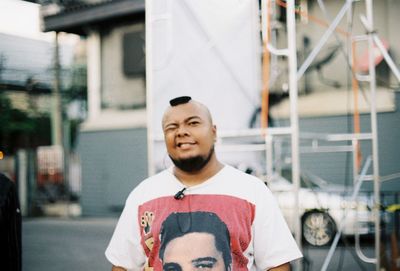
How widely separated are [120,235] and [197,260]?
1.19 ft

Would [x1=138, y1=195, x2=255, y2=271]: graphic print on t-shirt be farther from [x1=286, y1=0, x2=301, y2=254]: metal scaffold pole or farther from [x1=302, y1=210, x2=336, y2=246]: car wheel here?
[x1=302, y1=210, x2=336, y2=246]: car wheel

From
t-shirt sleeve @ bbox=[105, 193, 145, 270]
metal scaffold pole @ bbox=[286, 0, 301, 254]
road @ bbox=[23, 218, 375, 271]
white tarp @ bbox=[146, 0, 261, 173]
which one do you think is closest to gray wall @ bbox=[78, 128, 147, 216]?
road @ bbox=[23, 218, 375, 271]

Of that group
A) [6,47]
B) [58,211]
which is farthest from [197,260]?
[58,211]

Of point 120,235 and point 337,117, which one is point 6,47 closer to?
point 120,235

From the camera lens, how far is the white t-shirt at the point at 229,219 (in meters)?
2.05

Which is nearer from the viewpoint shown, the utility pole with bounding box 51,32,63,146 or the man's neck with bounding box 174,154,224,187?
the man's neck with bounding box 174,154,224,187

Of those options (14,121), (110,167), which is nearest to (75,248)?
(110,167)

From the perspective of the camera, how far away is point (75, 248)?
9992 millimetres

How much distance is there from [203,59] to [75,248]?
713 centimetres

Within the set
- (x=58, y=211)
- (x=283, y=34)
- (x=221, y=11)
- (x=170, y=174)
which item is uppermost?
(x=283, y=34)

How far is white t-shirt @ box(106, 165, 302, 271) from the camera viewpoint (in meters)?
2.05

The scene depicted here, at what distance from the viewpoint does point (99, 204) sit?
48.7ft

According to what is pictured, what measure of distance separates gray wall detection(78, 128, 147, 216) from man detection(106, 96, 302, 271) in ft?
39.0

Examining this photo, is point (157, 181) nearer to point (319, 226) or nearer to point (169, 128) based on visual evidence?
point (169, 128)
